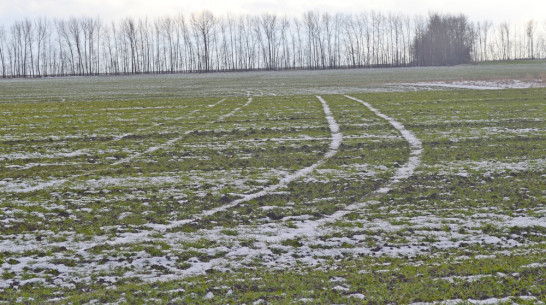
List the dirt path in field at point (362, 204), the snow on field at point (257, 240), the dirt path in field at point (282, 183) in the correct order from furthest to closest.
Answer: the dirt path in field at point (282, 183) < the dirt path in field at point (362, 204) < the snow on field at point (257, 240)

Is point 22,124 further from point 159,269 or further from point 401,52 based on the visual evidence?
point 401,52

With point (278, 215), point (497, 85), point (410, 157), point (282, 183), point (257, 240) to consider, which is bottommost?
point (257, 240)

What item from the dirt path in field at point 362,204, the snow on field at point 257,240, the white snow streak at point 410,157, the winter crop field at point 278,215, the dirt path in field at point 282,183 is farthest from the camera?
the white snow streak at point 410,157

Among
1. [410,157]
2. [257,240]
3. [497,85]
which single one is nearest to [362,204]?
[257,240]

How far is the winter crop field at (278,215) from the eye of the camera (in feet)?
17.5

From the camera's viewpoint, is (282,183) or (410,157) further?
(410,157)

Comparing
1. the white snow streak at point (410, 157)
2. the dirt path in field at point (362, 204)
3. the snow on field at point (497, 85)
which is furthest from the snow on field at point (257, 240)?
the snow on field at point (497, 85)

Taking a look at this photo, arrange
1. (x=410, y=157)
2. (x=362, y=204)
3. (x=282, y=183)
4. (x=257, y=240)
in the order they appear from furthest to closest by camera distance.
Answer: (x=410, y=157)
(x=282, y=183)
(x=362, y=204)
(x=257, y=240)

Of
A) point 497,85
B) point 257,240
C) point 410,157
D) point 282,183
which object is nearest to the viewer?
point 257,240

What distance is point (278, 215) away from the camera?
7.90 m

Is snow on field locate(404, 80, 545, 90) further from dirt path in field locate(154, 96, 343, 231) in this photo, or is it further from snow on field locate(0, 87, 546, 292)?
snow on field locate(0, 87, 546, 292)

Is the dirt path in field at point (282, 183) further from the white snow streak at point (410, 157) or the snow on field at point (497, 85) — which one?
the snow on field at point (497, 85)

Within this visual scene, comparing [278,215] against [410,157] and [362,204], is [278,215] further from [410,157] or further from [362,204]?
[410,157]

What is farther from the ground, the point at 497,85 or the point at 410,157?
the point at 497,85
